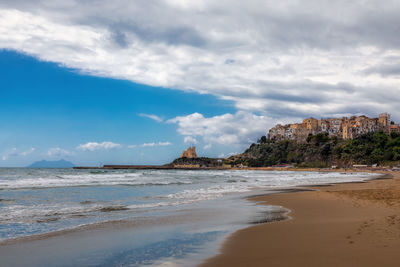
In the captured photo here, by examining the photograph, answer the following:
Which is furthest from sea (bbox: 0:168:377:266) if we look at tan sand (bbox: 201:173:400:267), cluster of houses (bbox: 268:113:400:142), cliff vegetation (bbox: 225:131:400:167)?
cluster of houses (bbox: 268:113:400:142)

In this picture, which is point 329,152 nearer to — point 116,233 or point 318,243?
point 318,243

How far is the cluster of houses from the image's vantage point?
152 meters

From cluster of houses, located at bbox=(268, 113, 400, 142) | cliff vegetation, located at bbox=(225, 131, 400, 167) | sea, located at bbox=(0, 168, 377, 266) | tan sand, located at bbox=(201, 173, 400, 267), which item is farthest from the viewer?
cluster of houses, located at bbox=(268, 113, 400, 142)

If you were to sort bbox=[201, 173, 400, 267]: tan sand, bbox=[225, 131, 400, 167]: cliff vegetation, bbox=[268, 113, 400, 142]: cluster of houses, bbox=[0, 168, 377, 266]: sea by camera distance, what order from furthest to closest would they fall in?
bbox=[268, 113, 400, 142]: cluster of houses, bbox=[225, 131, 400, 167]: cliff vegetation, bbox=[0, 168, 377, 266]: sea, bbox=[201, 173, 400, 267]: tan sand

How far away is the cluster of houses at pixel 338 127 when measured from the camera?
152 meters

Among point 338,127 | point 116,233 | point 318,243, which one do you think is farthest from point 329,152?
point 116,233

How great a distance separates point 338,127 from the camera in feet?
562

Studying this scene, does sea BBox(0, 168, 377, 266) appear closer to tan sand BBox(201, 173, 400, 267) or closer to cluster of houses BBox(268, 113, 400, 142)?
tan sand BBox(201, 173, 400, 267)

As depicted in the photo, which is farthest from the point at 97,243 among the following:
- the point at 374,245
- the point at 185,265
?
the point at 374,245

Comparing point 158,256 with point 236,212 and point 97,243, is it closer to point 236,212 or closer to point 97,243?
point 97,243

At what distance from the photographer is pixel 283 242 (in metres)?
5.96

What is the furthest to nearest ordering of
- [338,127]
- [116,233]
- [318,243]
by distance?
[338,127] < [116,233] < [318,243]

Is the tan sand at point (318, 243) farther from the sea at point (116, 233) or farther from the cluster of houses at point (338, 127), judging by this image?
the cluster of houses at point (338, 127)

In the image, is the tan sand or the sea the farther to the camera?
the sea
